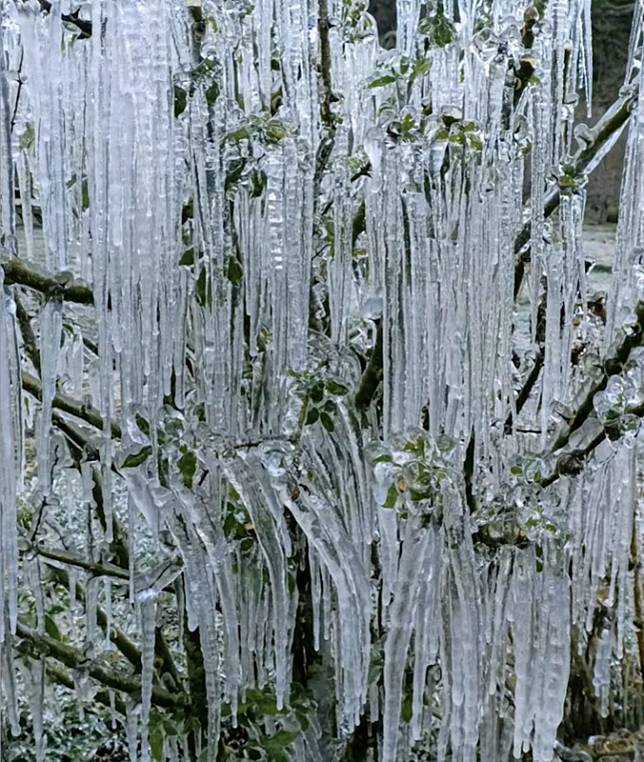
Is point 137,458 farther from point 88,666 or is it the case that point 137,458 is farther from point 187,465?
point 88,666

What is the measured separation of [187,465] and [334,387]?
20 centimetres

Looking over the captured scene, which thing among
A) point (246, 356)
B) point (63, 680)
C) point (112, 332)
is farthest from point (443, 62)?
point (63, 680)

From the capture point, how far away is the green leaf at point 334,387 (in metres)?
1.19

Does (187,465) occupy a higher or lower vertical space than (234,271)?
lower

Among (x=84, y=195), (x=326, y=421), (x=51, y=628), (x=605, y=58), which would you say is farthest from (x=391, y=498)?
(x=605, y=58)

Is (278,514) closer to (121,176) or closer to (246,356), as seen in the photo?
(246,356)

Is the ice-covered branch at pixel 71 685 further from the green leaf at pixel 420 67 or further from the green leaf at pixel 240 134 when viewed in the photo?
the green leaf at pixel 420 67

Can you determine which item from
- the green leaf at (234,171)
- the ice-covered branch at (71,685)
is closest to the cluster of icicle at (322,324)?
the green leaf at (234,171)

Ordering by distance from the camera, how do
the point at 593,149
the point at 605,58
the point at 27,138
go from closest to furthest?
the point at 593,149 → the point at 27,138 → the point at 605,58

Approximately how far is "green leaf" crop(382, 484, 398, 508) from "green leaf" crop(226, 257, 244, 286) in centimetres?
35

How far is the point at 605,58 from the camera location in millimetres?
8562

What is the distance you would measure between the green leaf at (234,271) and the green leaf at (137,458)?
25 cm

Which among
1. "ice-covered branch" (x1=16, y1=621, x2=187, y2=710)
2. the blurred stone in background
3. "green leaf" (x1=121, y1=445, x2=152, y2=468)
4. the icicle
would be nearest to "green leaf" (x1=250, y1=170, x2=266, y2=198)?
"green leaf" (x1=121, y1=445, x2=152, y2=468)

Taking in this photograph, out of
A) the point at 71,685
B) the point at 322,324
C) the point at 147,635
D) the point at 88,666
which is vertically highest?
the point at 322,324
